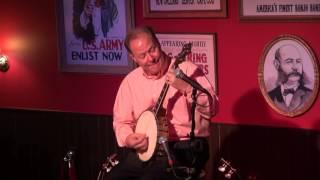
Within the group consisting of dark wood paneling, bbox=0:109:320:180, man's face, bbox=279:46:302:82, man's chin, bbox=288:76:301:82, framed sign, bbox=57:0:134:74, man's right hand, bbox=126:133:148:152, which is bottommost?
dark wood paneling, bbox=0:109:320:180

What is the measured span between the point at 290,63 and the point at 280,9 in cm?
39

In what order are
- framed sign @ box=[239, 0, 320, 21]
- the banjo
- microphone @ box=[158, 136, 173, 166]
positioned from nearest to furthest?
microphone @ box=[158, 136, 173, 166], the banjo, framed sign @ box=[239, 0, 320, 21]

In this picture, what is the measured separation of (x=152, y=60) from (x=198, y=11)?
1.26 meters

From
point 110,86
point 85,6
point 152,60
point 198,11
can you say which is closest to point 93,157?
point 110,86

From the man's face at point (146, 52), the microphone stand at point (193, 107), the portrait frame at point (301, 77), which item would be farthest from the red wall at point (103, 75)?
the microphone stand at point (193, 107)

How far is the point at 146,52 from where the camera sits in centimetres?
404

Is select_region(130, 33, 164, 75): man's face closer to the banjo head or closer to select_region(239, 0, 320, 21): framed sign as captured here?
the banjo head

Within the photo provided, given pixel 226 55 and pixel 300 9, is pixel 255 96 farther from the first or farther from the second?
pixel 300 9

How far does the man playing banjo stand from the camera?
3.98 m

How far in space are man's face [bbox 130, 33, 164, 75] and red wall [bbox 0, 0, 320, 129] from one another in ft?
3.73

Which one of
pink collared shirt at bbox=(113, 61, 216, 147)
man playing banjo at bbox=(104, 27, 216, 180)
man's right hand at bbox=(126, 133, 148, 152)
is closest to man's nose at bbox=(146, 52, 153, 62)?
man playing banjo at bbox=(104, 27, 216, 180)

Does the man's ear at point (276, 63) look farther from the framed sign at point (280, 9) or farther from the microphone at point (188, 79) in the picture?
the microphone at point (188, 79)

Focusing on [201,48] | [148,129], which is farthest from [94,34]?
[148,129]

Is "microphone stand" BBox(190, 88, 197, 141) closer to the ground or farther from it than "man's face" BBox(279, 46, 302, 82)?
closer to the ground
